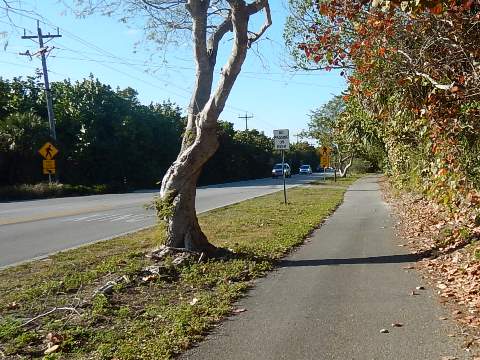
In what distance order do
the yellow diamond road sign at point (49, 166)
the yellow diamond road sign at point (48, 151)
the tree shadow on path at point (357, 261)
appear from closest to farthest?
the tree shadow on path at point (357, 261) < the yellow diamond road sign at point (48, 151) < the yellow diamond road sign at point (49, 166)

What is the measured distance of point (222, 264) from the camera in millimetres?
9008

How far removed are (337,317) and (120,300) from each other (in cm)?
273

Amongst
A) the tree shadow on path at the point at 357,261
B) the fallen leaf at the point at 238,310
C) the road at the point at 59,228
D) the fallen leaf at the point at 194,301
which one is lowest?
the tree shadow on path at the point at 357,261

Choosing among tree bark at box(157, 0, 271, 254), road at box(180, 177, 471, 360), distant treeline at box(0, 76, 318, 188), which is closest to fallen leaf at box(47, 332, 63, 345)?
road at box(180, 177, 471, 360)

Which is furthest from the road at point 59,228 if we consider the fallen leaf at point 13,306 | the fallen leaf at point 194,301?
the fallen leaf at point 194,301

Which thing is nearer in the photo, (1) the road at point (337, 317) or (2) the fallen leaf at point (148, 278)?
(1) the road at point (337, 317)

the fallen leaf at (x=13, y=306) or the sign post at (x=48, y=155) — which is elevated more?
the sign post at (x=48, y=155)

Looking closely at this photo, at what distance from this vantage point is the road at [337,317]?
504cm

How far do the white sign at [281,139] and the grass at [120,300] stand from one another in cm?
1036

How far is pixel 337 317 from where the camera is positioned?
6.09m

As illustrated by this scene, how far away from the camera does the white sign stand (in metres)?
22.5

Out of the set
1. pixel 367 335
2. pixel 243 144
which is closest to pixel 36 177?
pixel 243 144

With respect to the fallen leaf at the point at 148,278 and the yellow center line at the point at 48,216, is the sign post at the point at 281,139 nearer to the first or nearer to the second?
→ the yellow center line at the point at 48,216

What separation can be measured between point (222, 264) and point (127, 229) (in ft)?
22.9
